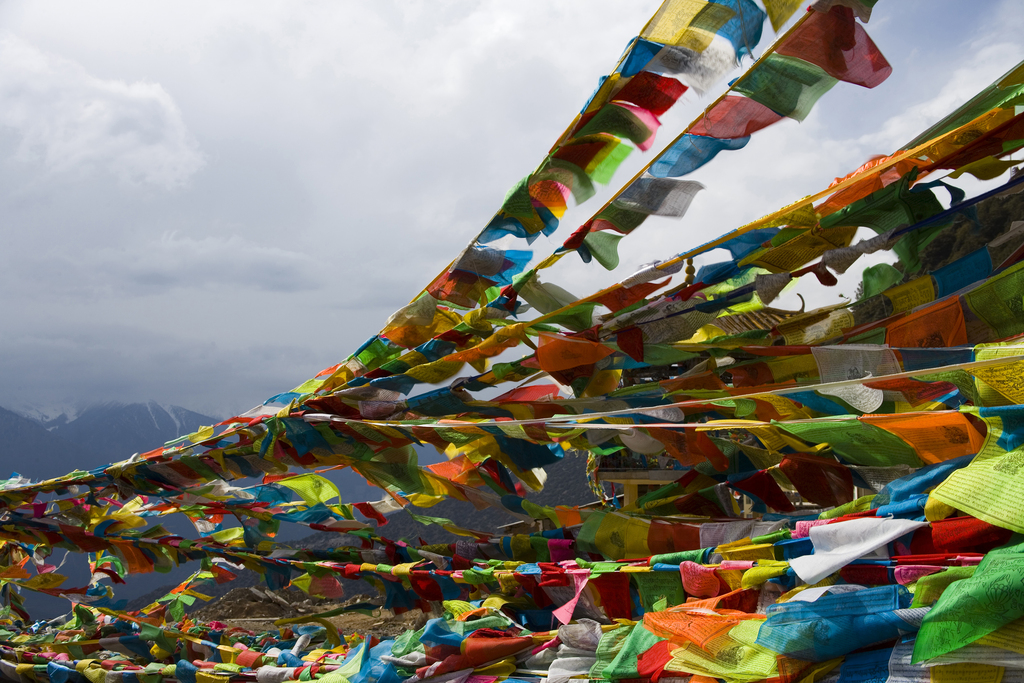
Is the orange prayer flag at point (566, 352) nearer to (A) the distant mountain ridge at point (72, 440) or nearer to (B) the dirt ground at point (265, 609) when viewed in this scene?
(B) the dirt ground at point (265, 609)

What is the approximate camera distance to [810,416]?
2.06 metres

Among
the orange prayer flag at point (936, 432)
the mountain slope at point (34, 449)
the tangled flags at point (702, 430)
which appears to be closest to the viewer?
the tangled flags at point (702, 430)

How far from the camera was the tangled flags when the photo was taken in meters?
1.30

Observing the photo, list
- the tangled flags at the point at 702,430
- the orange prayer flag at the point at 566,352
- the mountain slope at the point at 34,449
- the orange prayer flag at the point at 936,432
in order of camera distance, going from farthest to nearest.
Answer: the mountain slope at the point at 34,449, the orange prayer flag at the point at 566,352, the orange prayer flag at the point at 936,432, the tangled flags at the point at 702,430

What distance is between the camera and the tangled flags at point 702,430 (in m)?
1.30

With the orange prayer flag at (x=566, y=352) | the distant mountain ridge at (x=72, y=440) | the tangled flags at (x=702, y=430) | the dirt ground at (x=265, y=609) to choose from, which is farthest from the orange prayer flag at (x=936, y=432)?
the distant mountain ridge at (x=72, y=440)

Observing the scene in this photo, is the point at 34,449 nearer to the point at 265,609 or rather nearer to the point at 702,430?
the point at 265,609

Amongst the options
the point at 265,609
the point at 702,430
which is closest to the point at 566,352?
the point at 702,430

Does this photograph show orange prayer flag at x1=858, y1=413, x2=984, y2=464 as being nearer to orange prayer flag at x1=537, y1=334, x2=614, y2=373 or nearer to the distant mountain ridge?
orange prayer flag at x1=537, y1=334, x2=614, y2=373

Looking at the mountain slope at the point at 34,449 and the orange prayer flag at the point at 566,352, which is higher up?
the mountain slope at the point at 34,449

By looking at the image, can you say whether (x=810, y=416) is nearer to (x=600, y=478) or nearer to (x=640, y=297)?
(x=640, y=297)

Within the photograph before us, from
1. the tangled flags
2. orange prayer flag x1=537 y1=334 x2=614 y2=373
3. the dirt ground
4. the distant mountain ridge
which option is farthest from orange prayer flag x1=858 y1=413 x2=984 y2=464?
the distant mountain ridge


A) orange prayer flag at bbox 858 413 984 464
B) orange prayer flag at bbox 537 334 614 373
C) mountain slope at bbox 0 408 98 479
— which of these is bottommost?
orange prayer flag at bbox 858 413 984 464

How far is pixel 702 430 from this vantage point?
198cm
